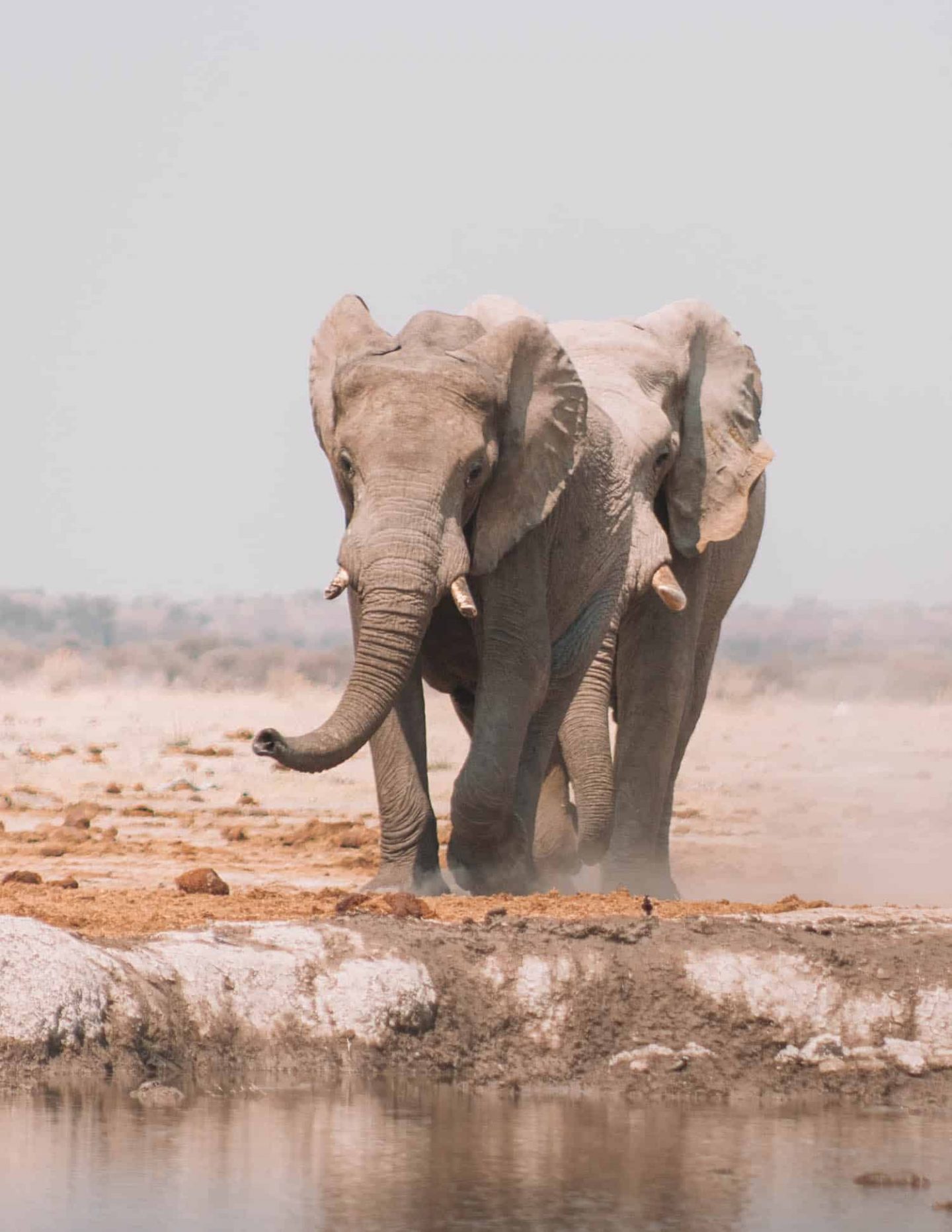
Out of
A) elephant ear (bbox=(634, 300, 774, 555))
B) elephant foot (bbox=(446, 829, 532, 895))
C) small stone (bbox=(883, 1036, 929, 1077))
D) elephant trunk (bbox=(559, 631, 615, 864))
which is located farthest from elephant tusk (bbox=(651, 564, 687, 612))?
small stone (bbox=(883, 1036, 929, 1077))

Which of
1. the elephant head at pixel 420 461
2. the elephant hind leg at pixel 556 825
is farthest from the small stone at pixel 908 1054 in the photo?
the elephant hind leg at pixel 556 825

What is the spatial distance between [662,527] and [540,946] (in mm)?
5311

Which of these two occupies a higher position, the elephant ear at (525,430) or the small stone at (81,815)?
the elephant ear at (525,430)

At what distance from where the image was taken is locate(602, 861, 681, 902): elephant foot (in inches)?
479

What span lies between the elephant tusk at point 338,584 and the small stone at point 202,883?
1317 millimetres

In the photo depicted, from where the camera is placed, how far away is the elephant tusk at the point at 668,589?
38.8 ft

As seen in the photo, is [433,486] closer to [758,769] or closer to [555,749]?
[555,749]

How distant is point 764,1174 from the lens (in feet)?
20.7

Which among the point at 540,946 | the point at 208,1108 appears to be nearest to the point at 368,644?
the point at 540,946

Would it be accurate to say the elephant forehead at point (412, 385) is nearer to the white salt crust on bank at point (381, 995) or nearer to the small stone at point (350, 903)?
the small stone at point (350, 903)

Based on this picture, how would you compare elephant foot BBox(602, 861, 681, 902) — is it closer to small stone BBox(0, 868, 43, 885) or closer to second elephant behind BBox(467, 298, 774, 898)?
second elephant behind BBox(467, 298, 774, 898)

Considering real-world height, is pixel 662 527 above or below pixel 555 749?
above

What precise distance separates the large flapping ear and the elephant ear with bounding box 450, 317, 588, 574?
0.34m

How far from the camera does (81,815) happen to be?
15.2 meters
